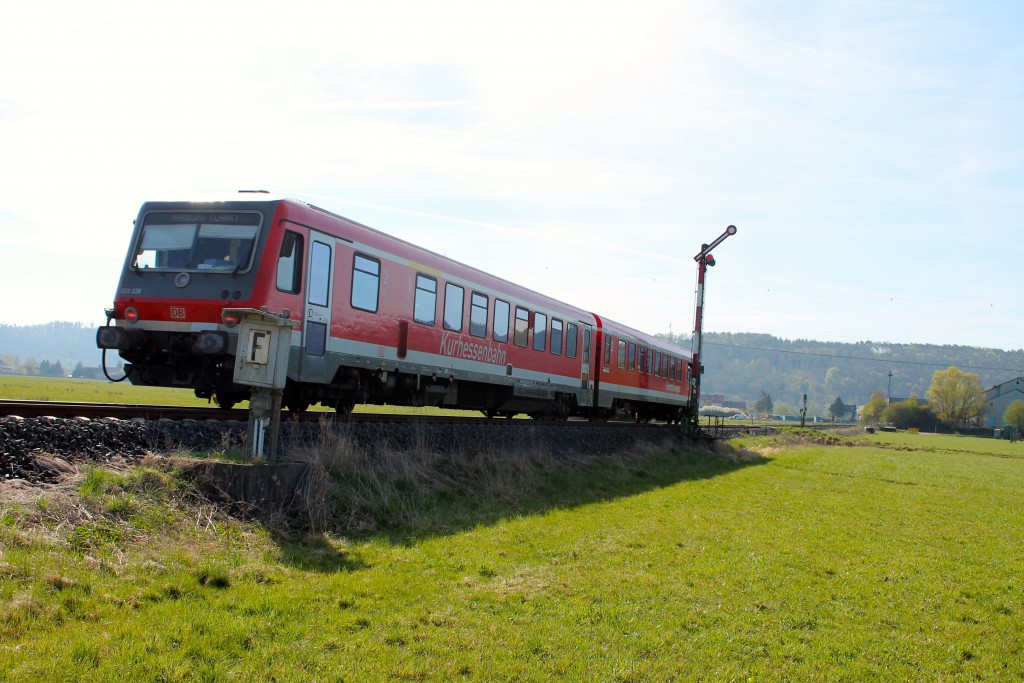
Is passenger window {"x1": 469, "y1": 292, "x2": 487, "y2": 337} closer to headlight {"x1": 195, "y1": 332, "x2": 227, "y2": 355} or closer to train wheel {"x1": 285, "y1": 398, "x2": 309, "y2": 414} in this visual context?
train wheel {"x1": 285, "y1": 398, "x2": 309, "y2": 414}

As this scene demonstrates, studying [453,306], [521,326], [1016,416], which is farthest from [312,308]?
[1016,416]

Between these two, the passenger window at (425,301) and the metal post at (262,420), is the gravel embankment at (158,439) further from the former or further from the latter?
the passenger window at (425,301)

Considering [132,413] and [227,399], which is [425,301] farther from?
[132,413]

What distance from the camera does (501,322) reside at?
59.2ft

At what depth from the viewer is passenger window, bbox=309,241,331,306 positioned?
12000 millimetres

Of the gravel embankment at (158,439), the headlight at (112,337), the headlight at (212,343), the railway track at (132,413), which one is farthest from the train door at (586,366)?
the headlight at (112,337)

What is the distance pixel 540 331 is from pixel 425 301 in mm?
5650

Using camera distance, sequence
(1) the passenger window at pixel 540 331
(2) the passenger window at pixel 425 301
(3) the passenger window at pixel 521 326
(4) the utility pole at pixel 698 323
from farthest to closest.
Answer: (4) the utility pole at pixel 698 323
(1) the passenger window at pixel 540 331
(3) the passenger window at pixel 521 326
(2) the passenger window at pixel 425 301

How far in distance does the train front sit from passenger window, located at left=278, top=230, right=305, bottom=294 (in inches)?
11.9

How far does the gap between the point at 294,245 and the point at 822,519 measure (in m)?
9.36

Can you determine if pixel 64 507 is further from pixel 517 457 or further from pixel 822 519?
pixel 822 519

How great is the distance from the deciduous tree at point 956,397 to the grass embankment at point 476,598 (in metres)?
111

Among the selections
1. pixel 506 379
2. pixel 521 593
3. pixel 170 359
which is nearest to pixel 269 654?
pixel 521 593

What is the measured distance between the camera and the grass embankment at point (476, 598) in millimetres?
5133
